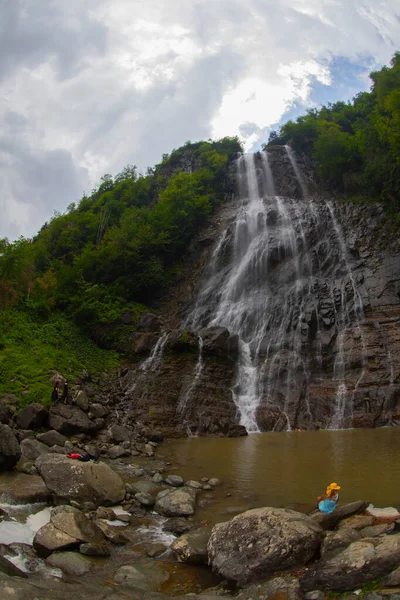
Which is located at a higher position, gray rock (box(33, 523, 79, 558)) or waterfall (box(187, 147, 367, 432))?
waterfall (box(187, 147, 367, 432))

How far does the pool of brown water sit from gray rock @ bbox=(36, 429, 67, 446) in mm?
3587

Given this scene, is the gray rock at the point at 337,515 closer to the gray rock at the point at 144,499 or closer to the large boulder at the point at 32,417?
the gray rock at the point at 144,499

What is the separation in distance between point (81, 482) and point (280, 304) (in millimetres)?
20038

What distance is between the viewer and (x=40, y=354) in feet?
70.6

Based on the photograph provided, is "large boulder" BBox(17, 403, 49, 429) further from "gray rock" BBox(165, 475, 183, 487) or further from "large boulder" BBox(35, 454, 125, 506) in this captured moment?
"gray rock" BBox(165, 475, 183, 487)

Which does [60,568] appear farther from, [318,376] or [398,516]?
[318,376]

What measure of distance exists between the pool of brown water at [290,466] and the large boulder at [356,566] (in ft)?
10.0

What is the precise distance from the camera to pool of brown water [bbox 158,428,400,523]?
9.09m

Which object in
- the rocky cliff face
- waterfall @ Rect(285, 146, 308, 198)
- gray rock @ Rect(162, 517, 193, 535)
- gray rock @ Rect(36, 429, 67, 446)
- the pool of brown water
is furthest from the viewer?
waterfall @ Rect(285, 146, 308, 198)

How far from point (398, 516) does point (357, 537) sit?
4.01ft

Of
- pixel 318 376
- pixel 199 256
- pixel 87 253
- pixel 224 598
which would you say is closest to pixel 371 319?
pixel 318 376

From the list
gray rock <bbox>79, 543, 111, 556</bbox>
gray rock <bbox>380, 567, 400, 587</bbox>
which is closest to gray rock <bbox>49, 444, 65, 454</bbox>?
gray rock <bbox>79, 543, 111, 556</bbox>

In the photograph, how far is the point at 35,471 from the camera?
32.6 ft

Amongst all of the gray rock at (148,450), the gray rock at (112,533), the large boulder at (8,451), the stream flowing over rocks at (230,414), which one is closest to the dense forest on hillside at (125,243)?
the stream flowing over rocks at (230,414)
